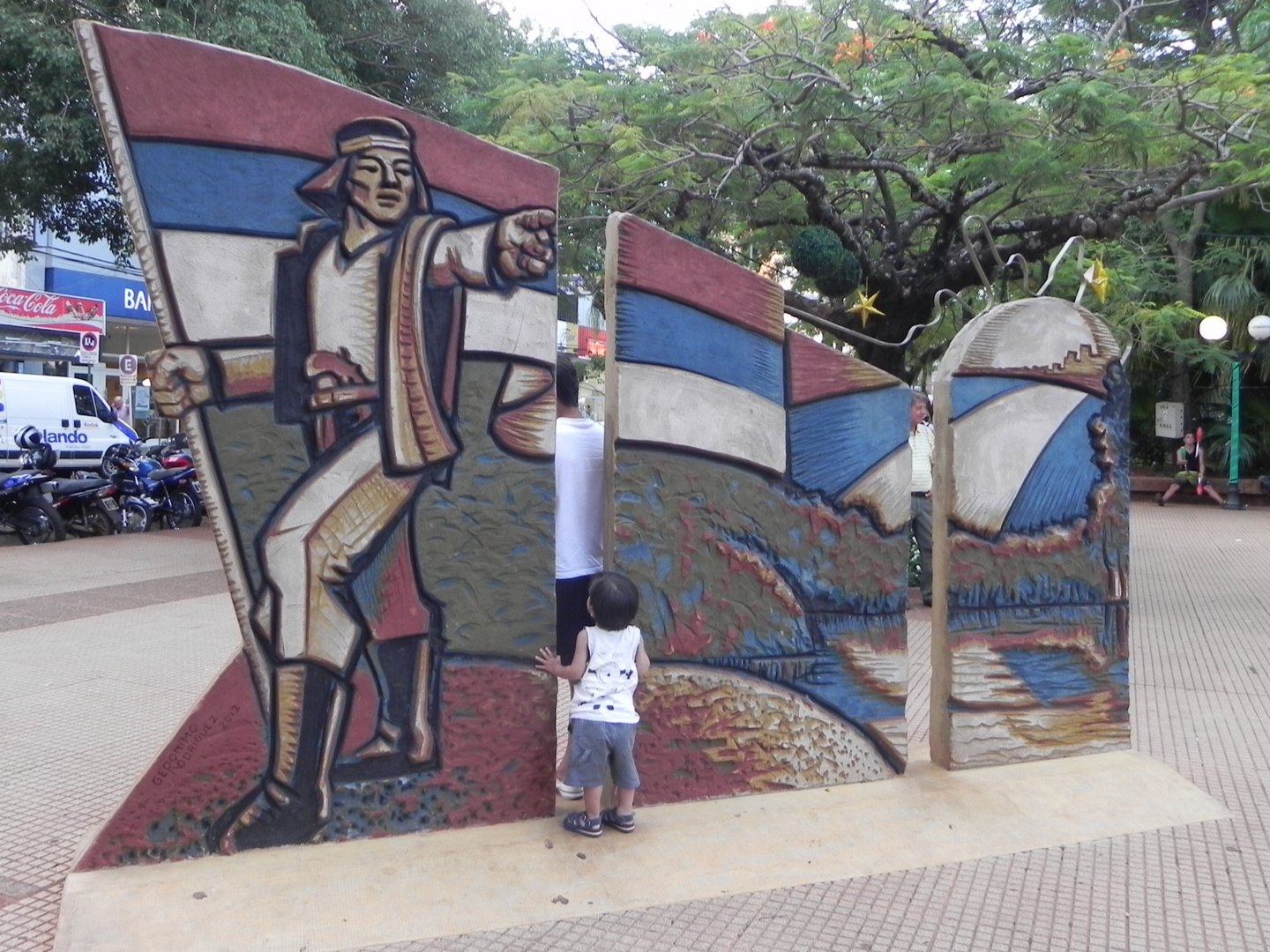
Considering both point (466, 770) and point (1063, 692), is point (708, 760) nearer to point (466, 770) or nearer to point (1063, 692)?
point (466, 770)

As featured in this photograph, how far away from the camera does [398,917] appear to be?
3.50 m

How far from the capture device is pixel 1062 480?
514 cm

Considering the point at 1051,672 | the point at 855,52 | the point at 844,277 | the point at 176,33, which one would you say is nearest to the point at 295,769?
the point at 1051,672

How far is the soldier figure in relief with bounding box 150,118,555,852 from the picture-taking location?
377 cm

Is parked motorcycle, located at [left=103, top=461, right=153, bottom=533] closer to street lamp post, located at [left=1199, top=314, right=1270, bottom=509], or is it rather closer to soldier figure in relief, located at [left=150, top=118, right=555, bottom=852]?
soldier figure in relief, located at [left=150, top=118, right=555, bottom=852]

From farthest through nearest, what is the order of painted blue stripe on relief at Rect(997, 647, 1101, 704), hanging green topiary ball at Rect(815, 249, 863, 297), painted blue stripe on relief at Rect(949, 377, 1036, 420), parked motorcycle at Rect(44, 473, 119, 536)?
parked motorcycle at Rect(44, 473, 119, 536) < hanging green topiary ball at Rect(815, 249, 863, 297) < painted blue stripe on relief at Rect(997, 647, 1101, 704) < painted blue stripe on relief at Rect(949, 377, 1036, 420)

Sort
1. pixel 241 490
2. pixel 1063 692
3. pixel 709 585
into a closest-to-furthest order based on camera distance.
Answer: pixel 241 490 < pixel 709 585 < pixel 1063 692

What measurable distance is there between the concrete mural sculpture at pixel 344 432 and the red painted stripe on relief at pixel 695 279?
313 mm

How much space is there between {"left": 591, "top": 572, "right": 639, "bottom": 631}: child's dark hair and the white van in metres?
16.3

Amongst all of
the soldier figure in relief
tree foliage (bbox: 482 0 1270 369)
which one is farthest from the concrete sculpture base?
tree foliage (bbox: 482 0 1270 369)

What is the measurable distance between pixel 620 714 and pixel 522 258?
166cm

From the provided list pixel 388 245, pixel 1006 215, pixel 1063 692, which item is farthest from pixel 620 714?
pixel 1006 215

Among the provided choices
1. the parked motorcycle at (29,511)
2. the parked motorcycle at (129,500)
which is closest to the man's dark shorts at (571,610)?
the parked motorcycle at (29,511)

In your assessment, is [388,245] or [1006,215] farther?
[1006,215]
